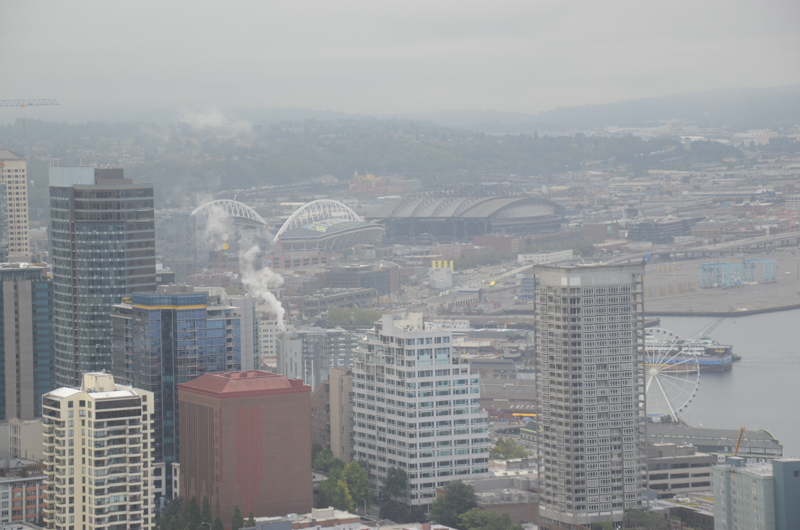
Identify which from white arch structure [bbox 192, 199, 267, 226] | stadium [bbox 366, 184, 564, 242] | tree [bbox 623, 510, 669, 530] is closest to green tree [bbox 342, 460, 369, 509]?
tree [bbox 623, 510, 669, 530]

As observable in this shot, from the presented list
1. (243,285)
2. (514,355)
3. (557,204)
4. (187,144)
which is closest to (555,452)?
(514,355)

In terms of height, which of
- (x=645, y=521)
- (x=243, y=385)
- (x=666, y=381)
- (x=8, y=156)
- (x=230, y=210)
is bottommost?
(x=645, y=521)

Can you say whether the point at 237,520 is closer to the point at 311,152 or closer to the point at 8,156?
the point at 8,156

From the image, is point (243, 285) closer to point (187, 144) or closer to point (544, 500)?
point (544, 500)

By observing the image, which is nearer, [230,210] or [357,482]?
[357,482]

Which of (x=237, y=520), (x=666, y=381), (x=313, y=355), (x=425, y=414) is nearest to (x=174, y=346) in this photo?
(x=425, y=414)

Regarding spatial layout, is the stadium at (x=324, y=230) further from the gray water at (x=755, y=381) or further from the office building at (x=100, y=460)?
the office building at (x=100, y=460)

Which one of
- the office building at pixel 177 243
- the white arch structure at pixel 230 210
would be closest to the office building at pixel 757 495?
the office building at pixel 177 243

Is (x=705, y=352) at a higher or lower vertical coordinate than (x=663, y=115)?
lower
